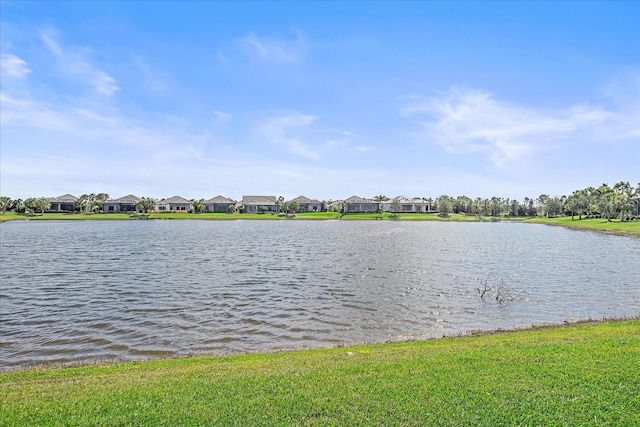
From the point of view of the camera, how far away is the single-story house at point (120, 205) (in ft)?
430

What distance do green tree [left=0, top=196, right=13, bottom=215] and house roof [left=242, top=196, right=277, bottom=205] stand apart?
70.9m

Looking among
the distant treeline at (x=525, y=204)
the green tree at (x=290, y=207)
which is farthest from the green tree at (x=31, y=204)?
the green tree at (x=290, y=207)

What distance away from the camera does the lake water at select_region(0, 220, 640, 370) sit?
14406mm

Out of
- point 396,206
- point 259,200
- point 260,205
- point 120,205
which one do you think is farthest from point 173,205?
point 396,206

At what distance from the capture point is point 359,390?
7.53 m

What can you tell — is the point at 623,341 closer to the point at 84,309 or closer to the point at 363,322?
the point at 363,322

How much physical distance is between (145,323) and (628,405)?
15.9 metres

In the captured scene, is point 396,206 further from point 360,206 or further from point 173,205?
point 173,205

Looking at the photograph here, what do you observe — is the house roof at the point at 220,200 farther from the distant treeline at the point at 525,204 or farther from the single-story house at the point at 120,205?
the single-story house at the point at 120,205

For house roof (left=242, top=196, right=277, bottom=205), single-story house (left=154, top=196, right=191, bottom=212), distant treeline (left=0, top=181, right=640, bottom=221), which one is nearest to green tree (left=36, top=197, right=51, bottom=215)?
distant treeline (left=0, top=181, right=640, bottom=221)

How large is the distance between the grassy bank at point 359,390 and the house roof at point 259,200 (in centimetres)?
13540

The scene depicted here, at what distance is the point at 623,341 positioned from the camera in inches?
411

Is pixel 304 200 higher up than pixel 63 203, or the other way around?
pixel 304 200

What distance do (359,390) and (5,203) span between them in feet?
471
